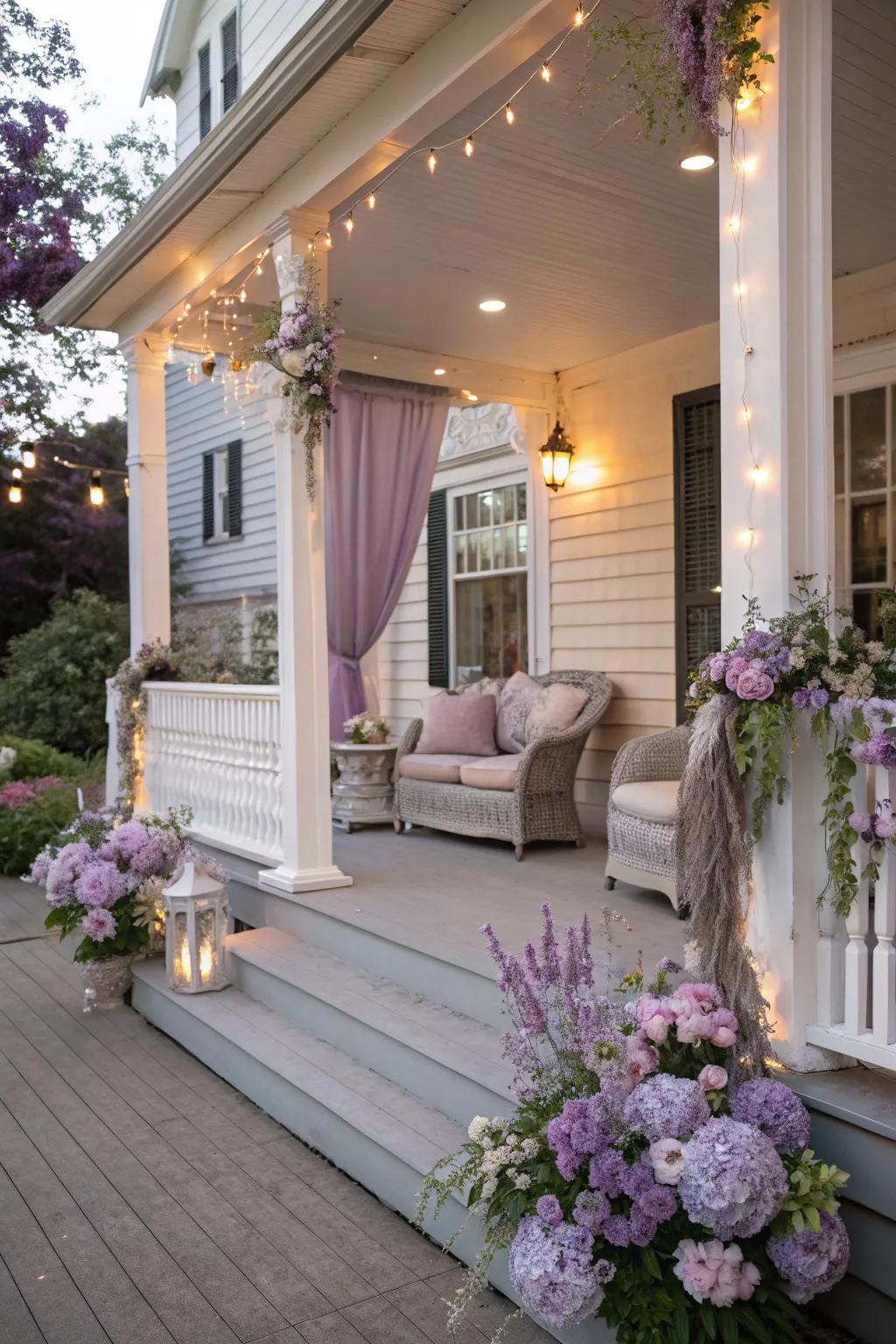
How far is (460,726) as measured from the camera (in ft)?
20.2

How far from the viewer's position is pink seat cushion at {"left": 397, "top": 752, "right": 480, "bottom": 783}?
5.84m

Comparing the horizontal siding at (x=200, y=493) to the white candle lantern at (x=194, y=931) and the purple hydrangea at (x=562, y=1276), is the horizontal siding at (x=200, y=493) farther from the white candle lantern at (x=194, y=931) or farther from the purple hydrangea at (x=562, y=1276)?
the purple hydrangea at (x=562, y=1276)

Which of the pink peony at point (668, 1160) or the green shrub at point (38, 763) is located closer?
the pink peony at point (668, 1160)

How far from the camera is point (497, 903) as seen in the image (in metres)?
4.42

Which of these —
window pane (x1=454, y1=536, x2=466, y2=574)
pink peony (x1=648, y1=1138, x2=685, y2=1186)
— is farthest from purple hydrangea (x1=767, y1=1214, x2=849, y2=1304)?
window pane (x1=454, y1=536, x2=466, y2=574)

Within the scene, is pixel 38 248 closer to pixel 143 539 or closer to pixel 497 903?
pixel 143 539

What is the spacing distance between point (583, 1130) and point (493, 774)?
11.1 feet

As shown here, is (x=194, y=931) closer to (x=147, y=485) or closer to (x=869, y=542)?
(x=147, y=485)

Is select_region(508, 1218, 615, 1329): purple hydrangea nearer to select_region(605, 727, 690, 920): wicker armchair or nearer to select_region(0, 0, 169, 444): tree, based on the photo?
select_region(605, 727, 690, 920): wicker armchair

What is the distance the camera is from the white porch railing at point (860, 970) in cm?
235

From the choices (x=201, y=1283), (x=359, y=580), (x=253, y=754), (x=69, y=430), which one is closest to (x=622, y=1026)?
(x=201, y=1283)

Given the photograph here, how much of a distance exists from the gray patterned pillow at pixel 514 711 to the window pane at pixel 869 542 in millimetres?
1869

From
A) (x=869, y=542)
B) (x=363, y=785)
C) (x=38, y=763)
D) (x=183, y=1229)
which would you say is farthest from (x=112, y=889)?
(x=38, y=763)

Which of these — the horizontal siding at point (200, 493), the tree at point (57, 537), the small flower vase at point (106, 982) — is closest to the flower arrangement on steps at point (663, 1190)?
the small flower vase at point (106, 982)
